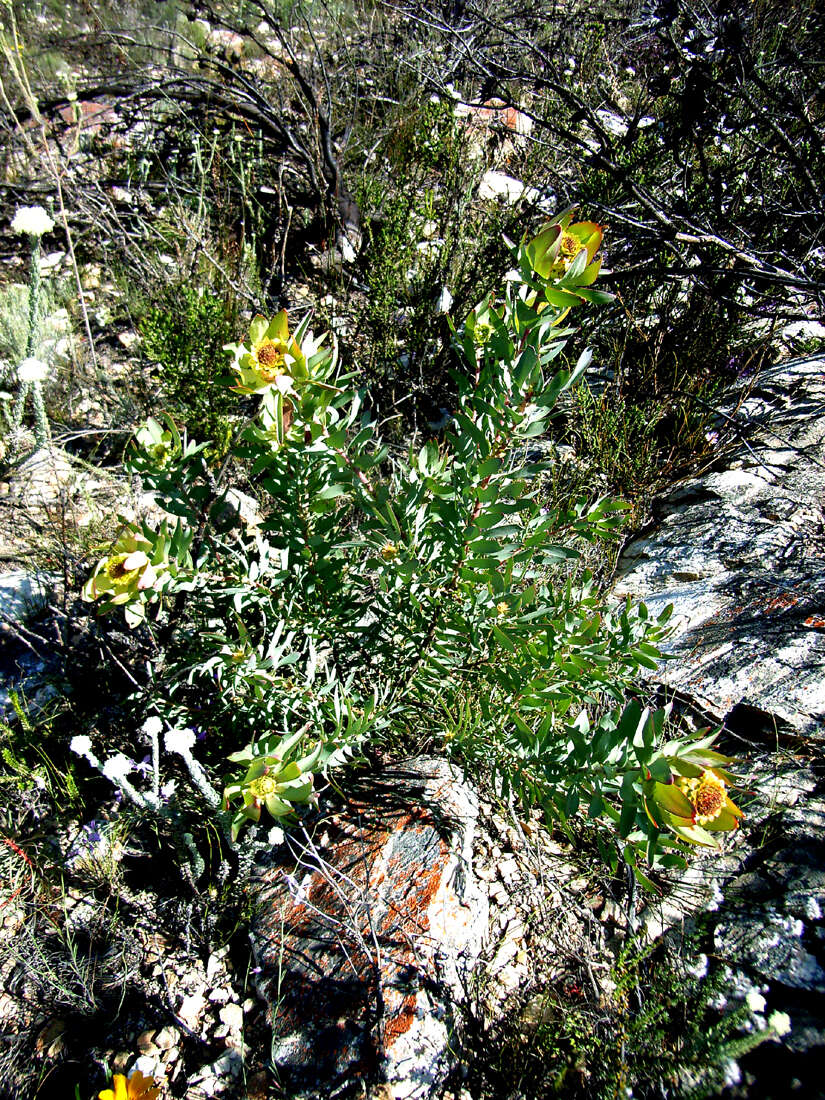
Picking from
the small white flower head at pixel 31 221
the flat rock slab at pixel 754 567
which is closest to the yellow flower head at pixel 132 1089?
the flat rock slab at pixel 754 567

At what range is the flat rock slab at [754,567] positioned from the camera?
2180mm

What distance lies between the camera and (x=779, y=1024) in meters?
1.46

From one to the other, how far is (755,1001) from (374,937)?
94 cm

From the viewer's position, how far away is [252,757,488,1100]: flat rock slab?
1.50m

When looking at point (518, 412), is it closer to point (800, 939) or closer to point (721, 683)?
point (721, 683)

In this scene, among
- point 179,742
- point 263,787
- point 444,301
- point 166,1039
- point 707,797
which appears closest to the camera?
point 707,797

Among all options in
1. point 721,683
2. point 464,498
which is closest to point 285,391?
point 464,498

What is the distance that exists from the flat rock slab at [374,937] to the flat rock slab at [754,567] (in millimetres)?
1010

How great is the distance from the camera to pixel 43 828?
2.03 meters

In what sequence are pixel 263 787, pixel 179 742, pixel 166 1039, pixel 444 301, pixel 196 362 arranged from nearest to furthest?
pixel 263 787, pixel 179 742, pixel 166 1039, pixel 196 362, pixel 444 301

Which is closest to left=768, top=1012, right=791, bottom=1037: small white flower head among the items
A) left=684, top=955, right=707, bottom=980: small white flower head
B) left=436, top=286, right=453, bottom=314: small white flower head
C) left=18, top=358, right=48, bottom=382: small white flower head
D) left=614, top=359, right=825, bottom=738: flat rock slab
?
left=684, top=955, right=707, bottom=980: small white flower head

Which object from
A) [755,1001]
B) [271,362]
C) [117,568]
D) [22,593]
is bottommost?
[755,1001]

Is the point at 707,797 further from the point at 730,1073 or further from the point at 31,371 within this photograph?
the point at 31,371

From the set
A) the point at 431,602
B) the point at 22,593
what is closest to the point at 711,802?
the point at 431,602
